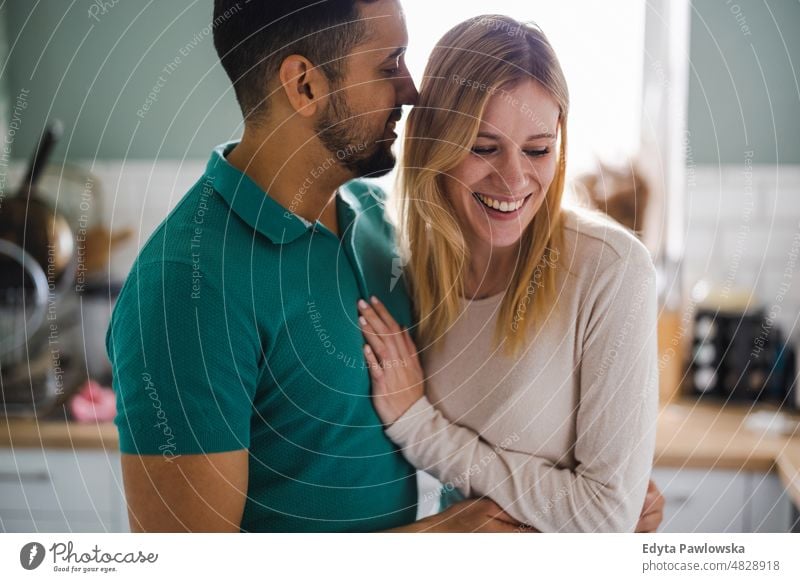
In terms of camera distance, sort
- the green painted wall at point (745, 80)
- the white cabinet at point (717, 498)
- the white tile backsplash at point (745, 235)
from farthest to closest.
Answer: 1. the white tile backsplash at point (745, 235)
2. the white cabinet at point (717, 498)
3. the green painted wall at point (745, 80)

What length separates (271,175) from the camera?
0.54 metres

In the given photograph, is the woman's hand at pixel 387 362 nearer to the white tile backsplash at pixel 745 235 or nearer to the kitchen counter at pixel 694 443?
the kitchen counter at pixel 694 443

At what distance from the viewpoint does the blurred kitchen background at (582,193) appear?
0.61 m

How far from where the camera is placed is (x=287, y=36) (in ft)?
1.70

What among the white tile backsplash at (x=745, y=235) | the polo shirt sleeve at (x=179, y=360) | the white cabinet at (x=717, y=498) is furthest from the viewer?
the white tile backsplash at (x=745, y=235)

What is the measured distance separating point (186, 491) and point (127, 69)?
35 cm

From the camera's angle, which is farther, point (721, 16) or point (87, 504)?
point (87, 504)

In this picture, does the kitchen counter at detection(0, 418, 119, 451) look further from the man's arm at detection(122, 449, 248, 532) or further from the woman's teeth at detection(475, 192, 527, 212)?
the woman's teeth at detection(475, 192, 527, 212)

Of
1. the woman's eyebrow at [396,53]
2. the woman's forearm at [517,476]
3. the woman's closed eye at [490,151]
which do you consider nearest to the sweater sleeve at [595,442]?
the woman's forearm at [517,476]

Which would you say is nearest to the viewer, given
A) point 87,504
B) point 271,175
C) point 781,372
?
point 271,175

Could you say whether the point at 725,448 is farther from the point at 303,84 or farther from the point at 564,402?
the point at 303,84

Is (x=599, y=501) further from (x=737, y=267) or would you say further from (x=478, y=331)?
(x=737, y=267)
